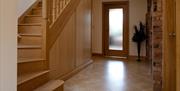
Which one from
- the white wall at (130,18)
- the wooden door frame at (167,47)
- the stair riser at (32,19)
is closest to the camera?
the wooden door frame at (167,47)

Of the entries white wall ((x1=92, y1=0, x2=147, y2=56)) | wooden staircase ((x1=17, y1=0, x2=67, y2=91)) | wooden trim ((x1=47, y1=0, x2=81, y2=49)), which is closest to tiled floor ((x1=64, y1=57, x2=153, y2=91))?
wooden staircase ((x1=17, y1=0, x2=67, y2=91))

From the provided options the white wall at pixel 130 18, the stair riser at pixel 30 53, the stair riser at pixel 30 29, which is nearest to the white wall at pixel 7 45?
the stair riser at pixel 30 53

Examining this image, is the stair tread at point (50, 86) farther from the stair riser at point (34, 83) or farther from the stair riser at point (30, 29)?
the stair riser at point (30, 29)

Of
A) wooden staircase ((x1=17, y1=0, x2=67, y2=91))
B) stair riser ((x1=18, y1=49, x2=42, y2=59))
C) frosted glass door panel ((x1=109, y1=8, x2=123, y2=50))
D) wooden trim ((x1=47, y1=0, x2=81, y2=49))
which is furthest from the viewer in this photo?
frosted glass door panel ((x1=109, y1=8, x2=123, y2=50))

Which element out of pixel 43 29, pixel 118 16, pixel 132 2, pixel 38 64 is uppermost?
pixel 132 2

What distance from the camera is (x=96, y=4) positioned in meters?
8.31

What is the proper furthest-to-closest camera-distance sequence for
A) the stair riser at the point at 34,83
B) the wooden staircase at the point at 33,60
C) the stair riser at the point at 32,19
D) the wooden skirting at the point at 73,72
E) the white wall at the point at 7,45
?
1. the stair riser at the point at 32,19
2. the wooden skirting at the point at 73,72
3. the wooden staircase at the point at 33,60
4. the stair riser at the point at 34,83
5. the white wall at the point at 7,45

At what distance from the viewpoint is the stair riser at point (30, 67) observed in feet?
9.59

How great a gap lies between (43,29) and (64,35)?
3.09ft

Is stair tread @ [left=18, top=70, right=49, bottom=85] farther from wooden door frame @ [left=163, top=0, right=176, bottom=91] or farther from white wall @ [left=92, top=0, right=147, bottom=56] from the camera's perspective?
white wall @ [left=92, top=0, right=147, bottom=56]

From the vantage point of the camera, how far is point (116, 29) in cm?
805

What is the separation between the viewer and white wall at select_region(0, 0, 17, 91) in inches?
28.6

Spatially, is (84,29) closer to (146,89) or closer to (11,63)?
(146,89)

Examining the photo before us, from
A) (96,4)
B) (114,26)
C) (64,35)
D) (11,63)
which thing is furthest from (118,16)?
(11,63)
